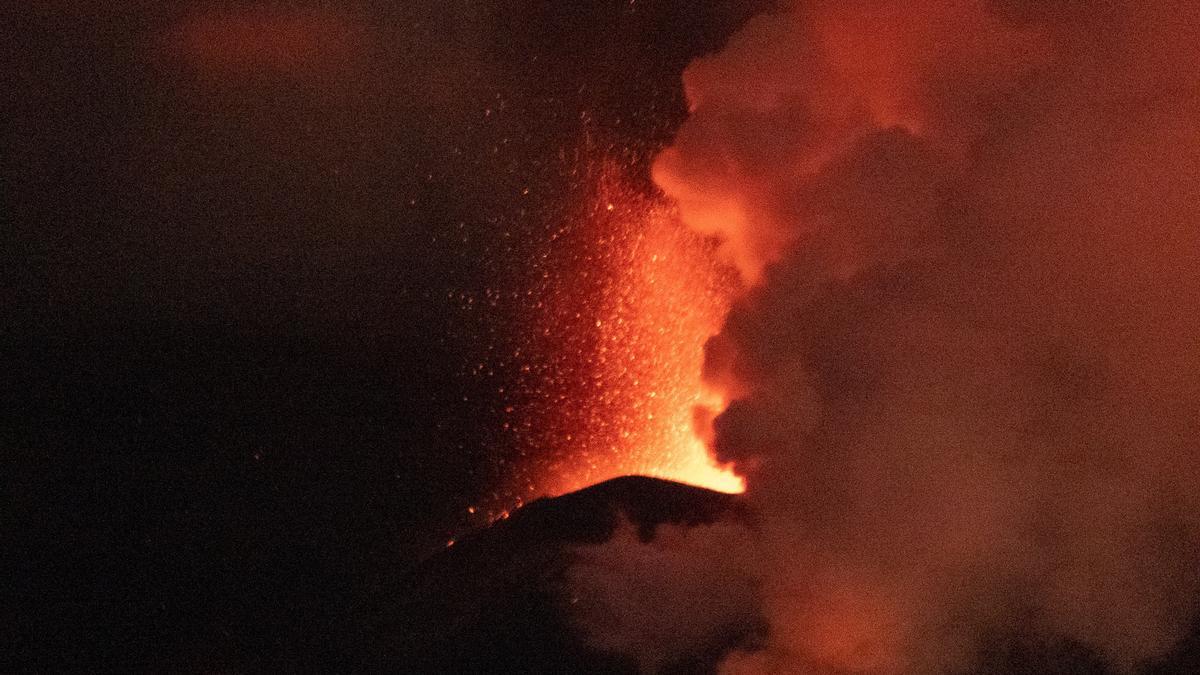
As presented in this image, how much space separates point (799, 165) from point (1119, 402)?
62cm

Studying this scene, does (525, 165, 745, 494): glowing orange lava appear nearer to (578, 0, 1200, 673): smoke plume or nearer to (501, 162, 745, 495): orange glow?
(501, 162, 745, 495): orange glow

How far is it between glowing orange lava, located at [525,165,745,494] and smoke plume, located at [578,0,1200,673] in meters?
0.27

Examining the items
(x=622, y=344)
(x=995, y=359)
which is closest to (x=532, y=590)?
(x=622, y=344)

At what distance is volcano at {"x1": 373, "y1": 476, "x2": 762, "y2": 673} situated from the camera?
1680mm

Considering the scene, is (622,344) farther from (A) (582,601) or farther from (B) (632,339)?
(A) (582,601)

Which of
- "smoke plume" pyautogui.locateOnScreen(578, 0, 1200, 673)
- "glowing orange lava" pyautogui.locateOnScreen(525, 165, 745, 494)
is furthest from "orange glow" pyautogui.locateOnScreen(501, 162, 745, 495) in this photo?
"smoke plume" pyautogui.locateOnScreen(578, 0, 1200, 673)

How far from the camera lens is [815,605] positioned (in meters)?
1.70

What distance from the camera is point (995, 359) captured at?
1.75 meters

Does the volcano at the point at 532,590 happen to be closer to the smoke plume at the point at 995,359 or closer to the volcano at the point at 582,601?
the volcano at the point at 582,601

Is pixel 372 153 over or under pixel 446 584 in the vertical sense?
over

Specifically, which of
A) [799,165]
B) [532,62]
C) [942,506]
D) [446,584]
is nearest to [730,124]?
[799,165]

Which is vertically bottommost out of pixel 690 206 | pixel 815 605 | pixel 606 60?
pixel 815 605

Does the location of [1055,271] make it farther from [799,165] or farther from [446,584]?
[446,584]

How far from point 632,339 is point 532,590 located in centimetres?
54
